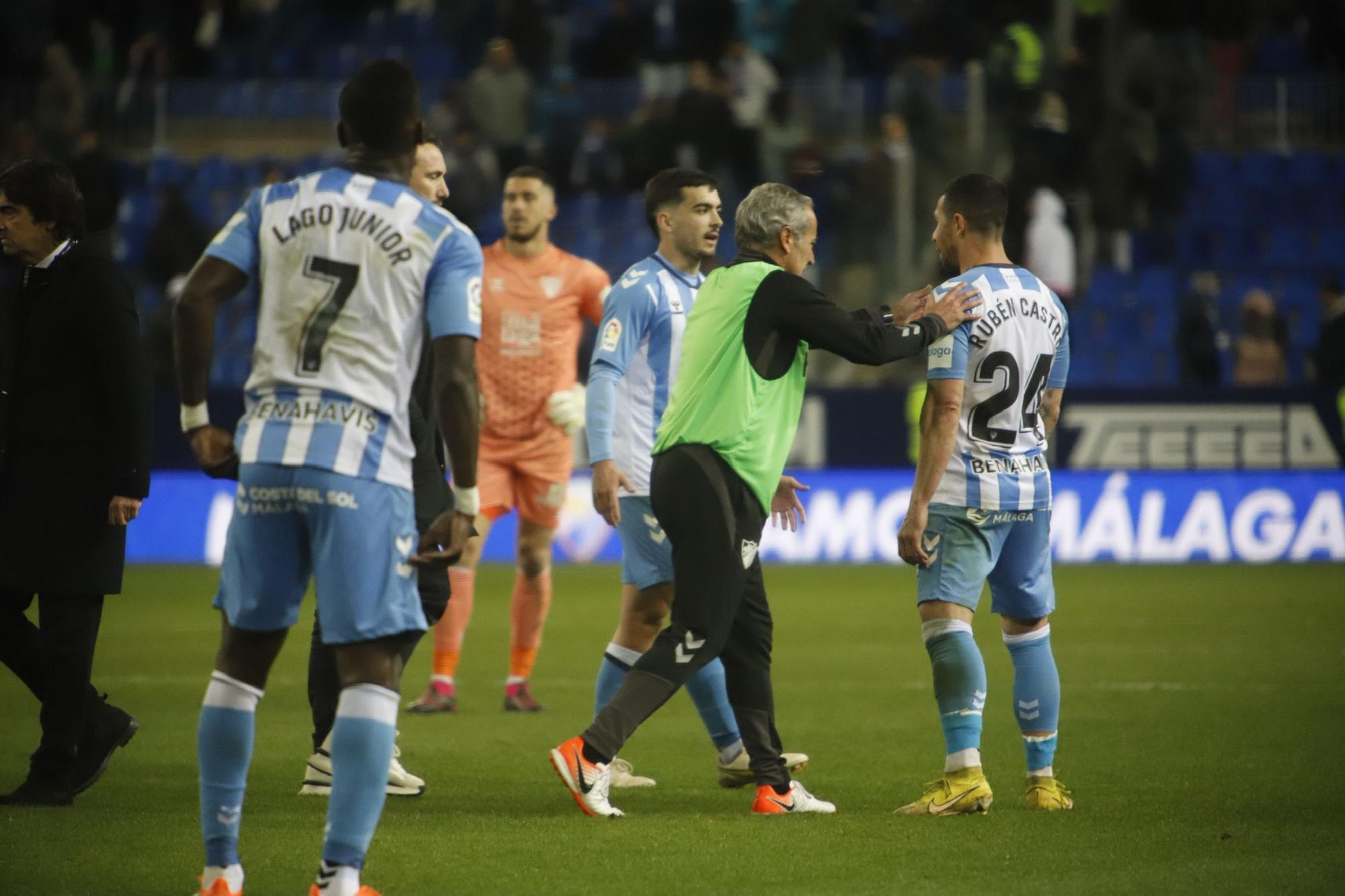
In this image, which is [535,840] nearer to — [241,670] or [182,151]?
[241,670]

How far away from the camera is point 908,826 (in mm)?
5836

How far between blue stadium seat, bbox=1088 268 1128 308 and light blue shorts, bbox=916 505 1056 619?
13368 millimetres

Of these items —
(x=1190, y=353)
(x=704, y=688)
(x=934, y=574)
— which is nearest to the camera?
(x=934, y=574)

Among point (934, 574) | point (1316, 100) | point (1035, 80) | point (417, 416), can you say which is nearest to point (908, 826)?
point (934, 574)

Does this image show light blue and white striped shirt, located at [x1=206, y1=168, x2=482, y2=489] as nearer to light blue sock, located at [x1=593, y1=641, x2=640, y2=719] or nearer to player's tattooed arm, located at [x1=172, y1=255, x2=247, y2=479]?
player's tattooed arm, located at [x1=172, y1=255, x2=247, y2=479]

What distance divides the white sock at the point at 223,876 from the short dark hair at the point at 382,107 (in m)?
1.87

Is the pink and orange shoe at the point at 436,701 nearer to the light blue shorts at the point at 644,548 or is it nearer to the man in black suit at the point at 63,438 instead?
the light blue shorts at the point at 644,548

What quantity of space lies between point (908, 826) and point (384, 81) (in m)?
2.94

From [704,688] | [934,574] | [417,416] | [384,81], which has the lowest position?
[704,688]

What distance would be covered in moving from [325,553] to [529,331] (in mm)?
4541

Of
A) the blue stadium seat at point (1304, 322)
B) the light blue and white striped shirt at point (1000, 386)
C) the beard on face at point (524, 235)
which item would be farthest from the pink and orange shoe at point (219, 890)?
the blue stadium seat at point (1304, 322)

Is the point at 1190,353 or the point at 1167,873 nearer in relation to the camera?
the point at 1167,873

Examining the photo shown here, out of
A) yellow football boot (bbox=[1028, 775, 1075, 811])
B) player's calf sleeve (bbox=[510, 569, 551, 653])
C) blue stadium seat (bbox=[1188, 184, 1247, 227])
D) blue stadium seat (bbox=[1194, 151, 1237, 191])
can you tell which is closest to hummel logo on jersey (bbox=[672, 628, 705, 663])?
yellow football boot (bbox=[1028, 775, 1075, 811])

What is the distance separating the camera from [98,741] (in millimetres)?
6348
